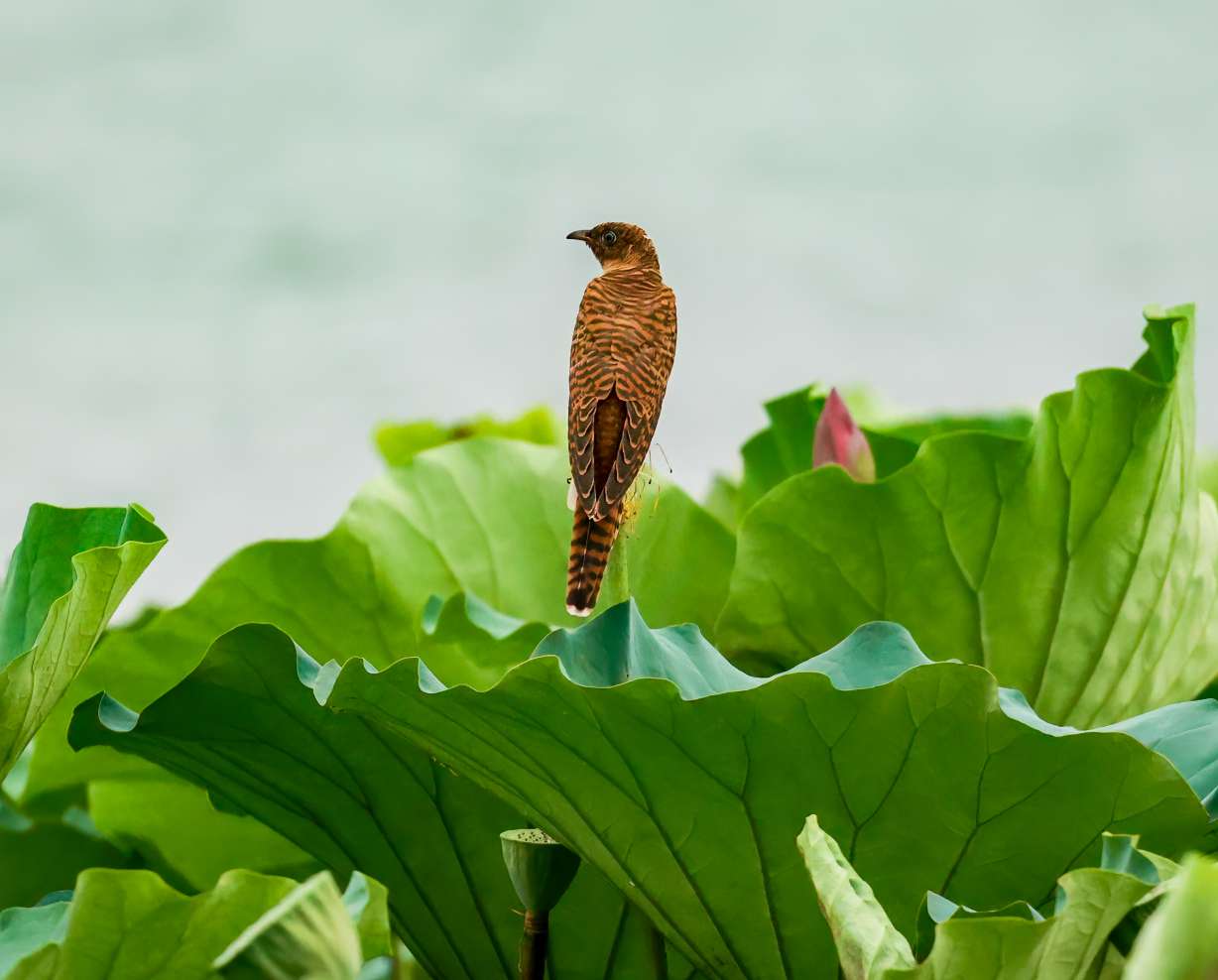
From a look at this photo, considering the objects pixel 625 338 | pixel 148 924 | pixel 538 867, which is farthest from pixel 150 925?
pixel 625 338

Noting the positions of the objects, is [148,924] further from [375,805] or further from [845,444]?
[845,444]

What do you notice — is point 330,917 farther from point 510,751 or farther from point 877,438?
point 877,438

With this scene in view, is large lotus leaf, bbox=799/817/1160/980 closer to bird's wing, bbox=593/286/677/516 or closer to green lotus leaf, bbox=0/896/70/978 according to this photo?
bird's wing, bbox=593/286/677/516

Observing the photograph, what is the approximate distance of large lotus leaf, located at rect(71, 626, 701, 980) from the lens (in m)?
0.55

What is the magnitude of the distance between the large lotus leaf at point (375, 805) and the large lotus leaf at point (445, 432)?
0.62m

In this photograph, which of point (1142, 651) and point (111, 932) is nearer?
point (111, 932)

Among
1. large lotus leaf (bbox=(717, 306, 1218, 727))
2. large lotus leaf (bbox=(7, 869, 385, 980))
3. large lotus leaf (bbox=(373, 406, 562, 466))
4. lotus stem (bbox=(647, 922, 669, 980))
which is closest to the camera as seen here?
large lotus leaf (bbox=(7, 869, 385, 980))

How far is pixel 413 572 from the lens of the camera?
0.81 metres

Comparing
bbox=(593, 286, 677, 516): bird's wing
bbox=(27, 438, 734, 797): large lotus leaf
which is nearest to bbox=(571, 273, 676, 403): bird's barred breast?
bbox=(593, 286, 677, 516): bird's wing

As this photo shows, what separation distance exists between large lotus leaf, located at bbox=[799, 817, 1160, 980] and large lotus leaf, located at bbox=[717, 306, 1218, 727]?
0.32 metres

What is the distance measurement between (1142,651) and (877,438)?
0.60ft

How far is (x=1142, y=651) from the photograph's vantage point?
0.70 m

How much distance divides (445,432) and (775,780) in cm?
76

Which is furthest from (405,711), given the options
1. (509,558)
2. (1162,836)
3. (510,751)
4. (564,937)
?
(509,558)
